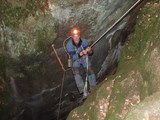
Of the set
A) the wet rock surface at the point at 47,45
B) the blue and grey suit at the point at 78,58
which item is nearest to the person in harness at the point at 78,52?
the blue and grey suit at the point at 78,58

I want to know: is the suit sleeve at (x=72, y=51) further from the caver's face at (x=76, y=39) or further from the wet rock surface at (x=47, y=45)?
the wet rock surface at (x=47, y=45)

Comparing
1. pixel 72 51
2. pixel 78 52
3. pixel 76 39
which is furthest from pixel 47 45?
pixel 76 39

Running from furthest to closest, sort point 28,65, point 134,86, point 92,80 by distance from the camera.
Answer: point 28,65
point 92,80
point 134,86

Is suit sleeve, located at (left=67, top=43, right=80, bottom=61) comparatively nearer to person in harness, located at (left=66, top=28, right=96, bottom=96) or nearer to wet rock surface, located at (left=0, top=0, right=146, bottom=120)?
person in harness, located at (left=66, top=28, right=96, bottom=96)

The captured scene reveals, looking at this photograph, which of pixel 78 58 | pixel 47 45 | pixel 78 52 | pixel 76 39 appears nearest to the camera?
pixel 76 39

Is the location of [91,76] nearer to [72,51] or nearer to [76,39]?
[72,51]

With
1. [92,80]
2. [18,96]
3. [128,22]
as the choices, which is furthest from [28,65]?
[128,22]

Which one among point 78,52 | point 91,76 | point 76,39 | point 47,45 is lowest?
point 91,76

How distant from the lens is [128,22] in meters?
13.2

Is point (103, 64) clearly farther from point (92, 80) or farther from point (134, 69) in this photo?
point (134, 69)

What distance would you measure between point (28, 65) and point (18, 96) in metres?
1.99

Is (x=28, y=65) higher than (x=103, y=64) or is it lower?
higher

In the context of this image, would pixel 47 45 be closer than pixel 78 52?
No

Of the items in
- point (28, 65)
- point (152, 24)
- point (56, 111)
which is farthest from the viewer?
point (56, 111)
